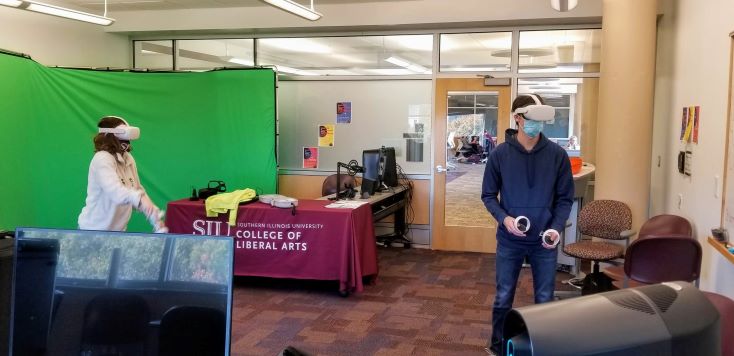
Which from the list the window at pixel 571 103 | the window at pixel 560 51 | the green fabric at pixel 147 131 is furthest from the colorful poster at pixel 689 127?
the green fabric at pixel 147 131

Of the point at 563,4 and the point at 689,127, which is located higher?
the point at 563,4

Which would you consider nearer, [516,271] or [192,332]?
[192,332]

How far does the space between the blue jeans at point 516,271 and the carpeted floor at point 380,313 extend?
57 centimetres

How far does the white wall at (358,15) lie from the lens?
6.10 m

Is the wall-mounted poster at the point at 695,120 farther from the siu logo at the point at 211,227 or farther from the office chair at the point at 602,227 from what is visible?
the siu logo at the point at 211,227

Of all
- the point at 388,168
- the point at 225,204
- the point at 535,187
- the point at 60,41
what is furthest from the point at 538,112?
the point at 60,41

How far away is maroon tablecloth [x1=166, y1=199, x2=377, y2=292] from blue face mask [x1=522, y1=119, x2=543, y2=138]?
79.9 inches

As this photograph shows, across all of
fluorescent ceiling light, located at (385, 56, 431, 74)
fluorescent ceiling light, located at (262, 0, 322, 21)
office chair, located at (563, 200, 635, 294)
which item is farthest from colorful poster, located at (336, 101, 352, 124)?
office chair, located at (563, 200, 635, 294)

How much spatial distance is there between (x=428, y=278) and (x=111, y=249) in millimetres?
4508

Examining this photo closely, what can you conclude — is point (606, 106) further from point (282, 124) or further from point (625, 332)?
point (625, 332)

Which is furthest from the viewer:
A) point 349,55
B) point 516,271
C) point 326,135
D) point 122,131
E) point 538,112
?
point 326,135

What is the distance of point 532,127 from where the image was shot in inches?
119

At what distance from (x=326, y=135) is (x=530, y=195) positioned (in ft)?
14.6

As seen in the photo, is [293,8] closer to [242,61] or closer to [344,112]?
[344,112]
